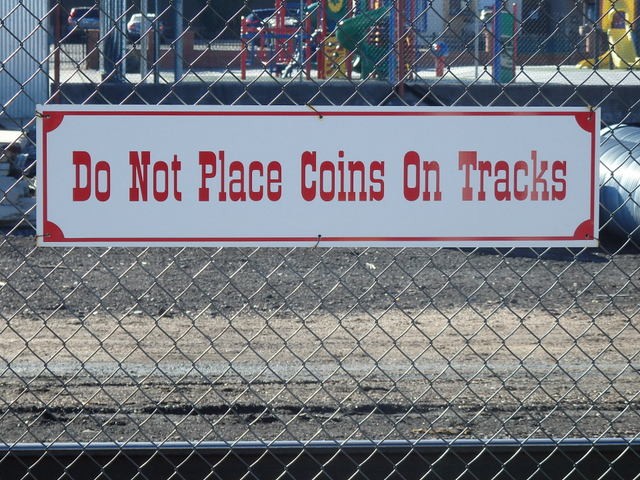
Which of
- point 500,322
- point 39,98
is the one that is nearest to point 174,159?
point 500,322

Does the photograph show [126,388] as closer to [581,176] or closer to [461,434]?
[461,434]

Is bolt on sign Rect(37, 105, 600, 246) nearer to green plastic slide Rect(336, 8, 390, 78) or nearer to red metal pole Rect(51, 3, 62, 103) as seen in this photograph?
red metal pole Rect(51, 3, 62, 103)

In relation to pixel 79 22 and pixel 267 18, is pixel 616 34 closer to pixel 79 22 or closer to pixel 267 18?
pixel 267 18

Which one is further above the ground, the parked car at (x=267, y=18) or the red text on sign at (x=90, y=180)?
the red text on sign at (x=90, y=180)

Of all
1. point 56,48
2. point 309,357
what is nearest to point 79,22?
point 56,48

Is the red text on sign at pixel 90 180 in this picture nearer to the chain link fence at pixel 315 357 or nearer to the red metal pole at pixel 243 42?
the chain link fence at pixel 315 357

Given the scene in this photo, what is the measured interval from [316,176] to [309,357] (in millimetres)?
1601

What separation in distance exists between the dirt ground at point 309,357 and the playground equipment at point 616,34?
38.3 inches

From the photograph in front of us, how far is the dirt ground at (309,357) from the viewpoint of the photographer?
15.5ft

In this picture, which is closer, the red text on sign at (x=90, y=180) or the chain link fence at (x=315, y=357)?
Result: the red text on sign at (x=90, y=180)

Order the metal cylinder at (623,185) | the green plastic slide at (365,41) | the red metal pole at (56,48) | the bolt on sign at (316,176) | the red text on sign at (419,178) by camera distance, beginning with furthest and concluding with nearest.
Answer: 1. the green plastic slide at (365,41)
2. the metal cylinder at (623,185)
3. the red metal pole at (56,48)
4. the red text on sign at (419,178)
5. the bolt on sign at (316,176)

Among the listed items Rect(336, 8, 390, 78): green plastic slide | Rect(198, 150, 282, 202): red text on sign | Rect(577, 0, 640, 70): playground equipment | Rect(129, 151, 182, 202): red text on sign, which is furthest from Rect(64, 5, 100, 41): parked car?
Rect(336, 8, 390, 78): green plastic slide

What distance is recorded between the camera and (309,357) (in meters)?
4.62

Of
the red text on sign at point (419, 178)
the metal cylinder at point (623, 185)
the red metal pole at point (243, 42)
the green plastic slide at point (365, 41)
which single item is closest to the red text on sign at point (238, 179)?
the red text on sign at point (419, 178)
